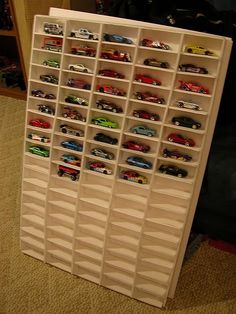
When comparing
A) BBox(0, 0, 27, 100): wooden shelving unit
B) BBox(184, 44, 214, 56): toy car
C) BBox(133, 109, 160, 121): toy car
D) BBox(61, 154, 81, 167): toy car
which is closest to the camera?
BBox(184, 44, 214, 56): toy car

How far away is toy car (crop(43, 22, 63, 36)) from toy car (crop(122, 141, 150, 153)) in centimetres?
39

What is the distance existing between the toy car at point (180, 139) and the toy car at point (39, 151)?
0.42 meters

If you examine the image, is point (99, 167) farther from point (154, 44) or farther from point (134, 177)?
point (154, 44)

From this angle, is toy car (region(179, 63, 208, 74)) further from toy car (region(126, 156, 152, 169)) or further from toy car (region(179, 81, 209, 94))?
toy car (region(126, 156, 152, 169))

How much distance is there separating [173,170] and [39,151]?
45 centimetres

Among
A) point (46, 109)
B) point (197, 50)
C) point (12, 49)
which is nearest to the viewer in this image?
point (197, 50)

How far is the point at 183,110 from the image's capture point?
897 millimetres

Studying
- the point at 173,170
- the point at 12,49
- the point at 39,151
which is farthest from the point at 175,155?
the point at 12,49

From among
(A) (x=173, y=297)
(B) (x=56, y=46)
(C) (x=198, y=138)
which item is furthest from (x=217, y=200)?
(B) (x=56, y=46)

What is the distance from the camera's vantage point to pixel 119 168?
1.02 meters

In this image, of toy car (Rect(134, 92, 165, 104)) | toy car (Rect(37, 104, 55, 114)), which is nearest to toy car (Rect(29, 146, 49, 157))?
toy car (Rect(37, 104, 55, 114))

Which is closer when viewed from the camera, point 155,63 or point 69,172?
point 155,63

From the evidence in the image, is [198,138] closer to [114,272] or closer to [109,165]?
[109,165]

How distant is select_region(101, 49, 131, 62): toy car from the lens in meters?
0.94
